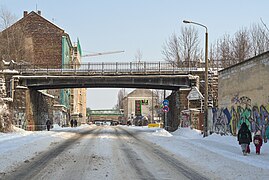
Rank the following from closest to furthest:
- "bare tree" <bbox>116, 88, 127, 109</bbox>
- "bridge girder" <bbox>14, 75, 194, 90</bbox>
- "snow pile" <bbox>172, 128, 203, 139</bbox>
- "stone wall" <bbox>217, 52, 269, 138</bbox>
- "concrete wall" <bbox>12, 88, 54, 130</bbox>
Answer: "stone wall" <bbox>217, 52, 269, 138</bbox>, "snow pile" <bbox>172, 128, 203, 139</bbox>, "bridge girder" <bbox>14, 75, 194, 90</bbox>, "concrete wall" <bbox>12, 88, 54, 130</bbox>, "bare tree" <bbox>116, 88, 127, 109</bbox>

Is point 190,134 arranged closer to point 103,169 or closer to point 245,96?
point 245,96

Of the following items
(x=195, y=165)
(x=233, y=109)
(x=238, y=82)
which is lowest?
(x=195, y=165)

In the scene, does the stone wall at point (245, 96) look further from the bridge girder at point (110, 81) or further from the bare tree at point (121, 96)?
the bare tree at point (121, 96)

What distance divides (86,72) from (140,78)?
18.4 ft

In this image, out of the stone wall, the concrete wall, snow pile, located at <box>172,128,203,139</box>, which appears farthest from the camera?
the concrete wall

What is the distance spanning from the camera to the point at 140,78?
4231cm

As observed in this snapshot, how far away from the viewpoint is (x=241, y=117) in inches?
1005

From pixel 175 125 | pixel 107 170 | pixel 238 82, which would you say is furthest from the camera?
pixel 175 125

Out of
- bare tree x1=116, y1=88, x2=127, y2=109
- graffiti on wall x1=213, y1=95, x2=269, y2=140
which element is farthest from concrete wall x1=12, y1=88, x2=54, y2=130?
bare tree x1=116, y1=88, x2=127, y2=109

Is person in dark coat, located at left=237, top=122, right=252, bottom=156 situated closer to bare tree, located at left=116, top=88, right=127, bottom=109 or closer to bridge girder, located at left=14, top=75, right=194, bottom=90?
bridge girder, located at left=14, top=75, right=194, bottom=90

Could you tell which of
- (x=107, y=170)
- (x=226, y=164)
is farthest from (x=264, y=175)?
(x=107, y=170)

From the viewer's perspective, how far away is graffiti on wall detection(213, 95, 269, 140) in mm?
21734

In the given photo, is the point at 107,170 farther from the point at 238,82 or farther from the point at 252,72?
the point at 238,82

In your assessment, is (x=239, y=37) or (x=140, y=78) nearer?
(x=140, y=78)
